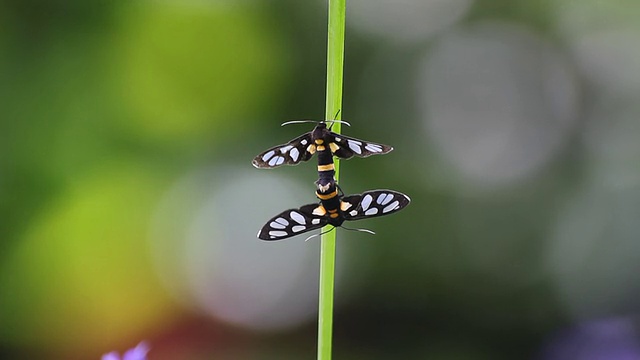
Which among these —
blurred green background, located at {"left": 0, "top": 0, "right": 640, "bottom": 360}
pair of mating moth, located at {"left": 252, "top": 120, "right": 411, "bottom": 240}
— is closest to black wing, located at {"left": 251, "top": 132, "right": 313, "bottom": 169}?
pair of mating moth, located at {"left": 252, "top": 120, "right": 411, "bottom": 240}

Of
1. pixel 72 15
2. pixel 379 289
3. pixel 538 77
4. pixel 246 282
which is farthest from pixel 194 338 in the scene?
pixel 538 77

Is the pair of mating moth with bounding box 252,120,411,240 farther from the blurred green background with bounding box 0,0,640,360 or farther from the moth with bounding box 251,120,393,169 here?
the blurred green background with bounding box 0,0,640,360

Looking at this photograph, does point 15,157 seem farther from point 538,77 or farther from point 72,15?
point 538,77

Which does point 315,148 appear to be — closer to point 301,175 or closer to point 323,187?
point 323,187

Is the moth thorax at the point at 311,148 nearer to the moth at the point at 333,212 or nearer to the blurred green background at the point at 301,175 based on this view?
the moth at the point at 333,212

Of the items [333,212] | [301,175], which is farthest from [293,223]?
[301,175]

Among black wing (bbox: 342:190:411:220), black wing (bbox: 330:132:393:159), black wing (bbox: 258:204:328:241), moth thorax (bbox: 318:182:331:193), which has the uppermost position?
black wing (bbox: 330:132:393:159)

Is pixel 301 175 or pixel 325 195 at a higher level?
pixel 301 175
